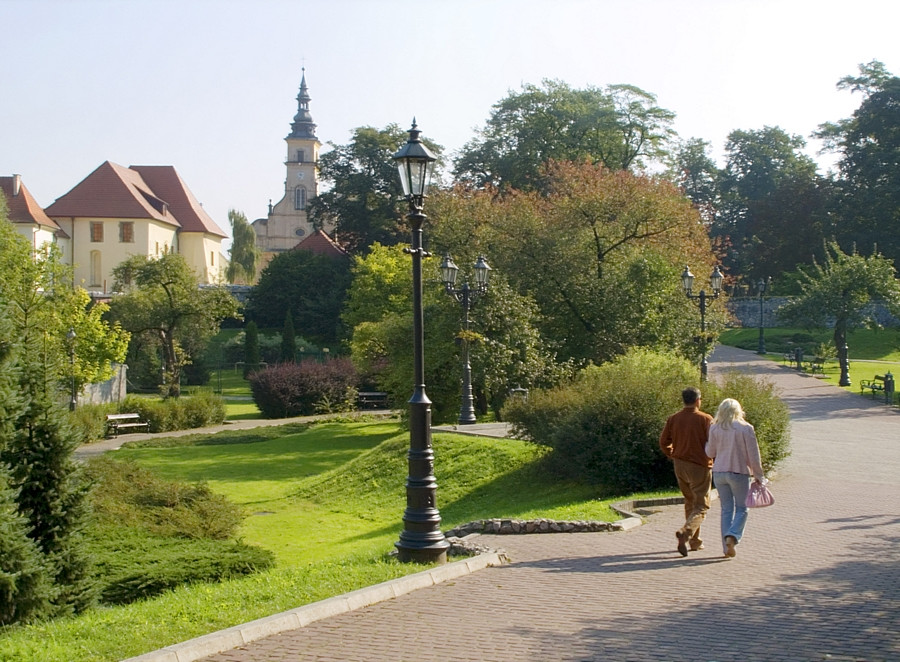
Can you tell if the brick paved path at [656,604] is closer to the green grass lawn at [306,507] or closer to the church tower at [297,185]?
the green grass lawn at [306,507]

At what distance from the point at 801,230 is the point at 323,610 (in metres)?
64.7

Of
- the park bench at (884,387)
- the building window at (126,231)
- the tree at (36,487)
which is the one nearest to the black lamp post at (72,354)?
the tree at (36,487)

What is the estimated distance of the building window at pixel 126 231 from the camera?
8012cm

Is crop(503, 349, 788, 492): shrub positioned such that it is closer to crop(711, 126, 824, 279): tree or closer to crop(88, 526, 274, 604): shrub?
crop(88, 526, 274, 604): shrub

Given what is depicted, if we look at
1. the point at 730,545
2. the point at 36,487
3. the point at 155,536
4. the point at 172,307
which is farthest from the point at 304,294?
the point at 730,545

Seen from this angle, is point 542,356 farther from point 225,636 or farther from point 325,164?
point 325,164

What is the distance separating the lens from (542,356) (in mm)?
29391

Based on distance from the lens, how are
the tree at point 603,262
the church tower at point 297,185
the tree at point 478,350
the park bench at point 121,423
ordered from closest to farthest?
the tree at point 478,350 → the tree at point 603,262 → the park bench at point 121,423 → the church tower at point 297,185

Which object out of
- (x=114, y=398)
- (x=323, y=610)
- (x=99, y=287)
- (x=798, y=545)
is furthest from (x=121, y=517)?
(x=99, y=287)

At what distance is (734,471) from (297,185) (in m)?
120

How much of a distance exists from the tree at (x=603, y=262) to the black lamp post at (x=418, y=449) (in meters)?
19.7

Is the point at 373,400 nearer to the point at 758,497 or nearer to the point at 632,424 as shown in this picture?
the point at 632,424

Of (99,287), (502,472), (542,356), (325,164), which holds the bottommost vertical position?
(502,472)

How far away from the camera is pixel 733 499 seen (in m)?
10.4
